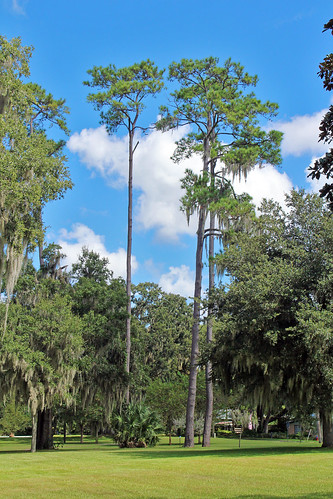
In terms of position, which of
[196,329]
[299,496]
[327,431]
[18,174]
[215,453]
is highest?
[18,174]

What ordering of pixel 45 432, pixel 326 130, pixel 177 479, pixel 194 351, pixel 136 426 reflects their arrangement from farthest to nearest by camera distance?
1. pixel 45 432
2. pixel 194 351
3. pixel 136 426
4. pixel 177 479
5. pixel 326 130

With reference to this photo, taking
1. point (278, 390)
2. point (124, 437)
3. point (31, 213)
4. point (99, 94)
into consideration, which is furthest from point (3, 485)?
point (99, 94)

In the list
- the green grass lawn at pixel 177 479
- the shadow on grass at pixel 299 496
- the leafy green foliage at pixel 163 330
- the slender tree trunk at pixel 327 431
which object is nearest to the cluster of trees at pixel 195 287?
the slender tree trunk at pixel 327 431

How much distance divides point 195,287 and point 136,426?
6.90m

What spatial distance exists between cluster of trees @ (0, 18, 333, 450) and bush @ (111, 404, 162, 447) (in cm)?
11

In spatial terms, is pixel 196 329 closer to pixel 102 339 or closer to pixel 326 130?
pixel 102 339

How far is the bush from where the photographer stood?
23984mm

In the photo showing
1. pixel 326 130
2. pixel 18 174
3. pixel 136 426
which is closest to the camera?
pixel 326 130

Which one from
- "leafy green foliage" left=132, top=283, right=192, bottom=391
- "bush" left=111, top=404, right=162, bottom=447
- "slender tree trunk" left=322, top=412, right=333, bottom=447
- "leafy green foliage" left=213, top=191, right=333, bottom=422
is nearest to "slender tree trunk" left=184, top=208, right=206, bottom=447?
"bush" left=111, top=404, right=162, bottom=447

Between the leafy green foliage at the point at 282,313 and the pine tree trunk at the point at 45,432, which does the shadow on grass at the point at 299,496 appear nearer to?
the leafy green foliage at the point at 282,313

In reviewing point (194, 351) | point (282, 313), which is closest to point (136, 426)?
point (194, 351)

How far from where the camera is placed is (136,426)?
24.2 m

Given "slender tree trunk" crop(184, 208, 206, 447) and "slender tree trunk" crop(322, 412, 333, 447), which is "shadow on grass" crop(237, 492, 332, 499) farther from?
"slender tree trunk" crop(184, 208, 206, 447)

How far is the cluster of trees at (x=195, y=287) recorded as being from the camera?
720 inches
